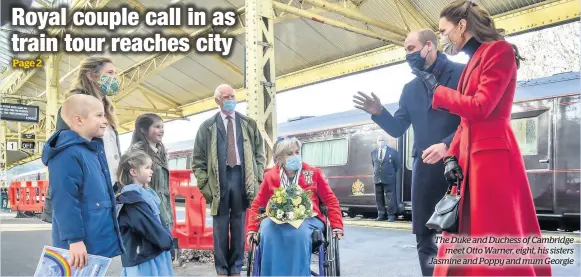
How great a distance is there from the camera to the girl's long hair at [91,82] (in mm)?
2563

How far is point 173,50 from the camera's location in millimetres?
3561

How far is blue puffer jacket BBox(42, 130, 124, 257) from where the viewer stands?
202cm

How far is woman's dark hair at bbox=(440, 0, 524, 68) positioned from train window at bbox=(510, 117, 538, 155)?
14.5 feet

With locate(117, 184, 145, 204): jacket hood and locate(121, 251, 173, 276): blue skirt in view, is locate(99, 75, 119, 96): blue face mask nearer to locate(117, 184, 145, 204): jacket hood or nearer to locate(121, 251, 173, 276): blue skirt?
locate(117, 184, 145, 204): jacket hood

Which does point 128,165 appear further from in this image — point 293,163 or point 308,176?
point 308,176

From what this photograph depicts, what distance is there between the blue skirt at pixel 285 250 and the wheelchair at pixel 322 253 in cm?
4

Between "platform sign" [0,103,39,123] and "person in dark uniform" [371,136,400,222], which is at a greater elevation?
"platform sign" [0,103,39,123]

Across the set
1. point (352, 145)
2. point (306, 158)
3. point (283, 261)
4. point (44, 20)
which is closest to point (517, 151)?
point (283, 261)

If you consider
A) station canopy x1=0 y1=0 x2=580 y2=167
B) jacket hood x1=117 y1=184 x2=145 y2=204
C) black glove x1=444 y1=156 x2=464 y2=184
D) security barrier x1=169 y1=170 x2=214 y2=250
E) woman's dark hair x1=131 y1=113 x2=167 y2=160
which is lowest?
security barrier x1=169 y1=170 x2=214 y2=250

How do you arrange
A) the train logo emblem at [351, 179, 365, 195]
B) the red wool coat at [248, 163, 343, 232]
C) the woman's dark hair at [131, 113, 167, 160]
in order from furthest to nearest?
the train logo emblem at [351, 179, 365, 195] → the woman's dark hair at [131, 113, 167, 160] → the red wool coat at [248, 163, 343, 232]

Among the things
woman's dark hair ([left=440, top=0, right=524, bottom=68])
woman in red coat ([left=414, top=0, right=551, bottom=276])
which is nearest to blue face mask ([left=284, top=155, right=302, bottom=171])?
woman in red coat ([left=414, top=0, right=551, bottom=276])

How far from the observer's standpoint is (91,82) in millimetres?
2609

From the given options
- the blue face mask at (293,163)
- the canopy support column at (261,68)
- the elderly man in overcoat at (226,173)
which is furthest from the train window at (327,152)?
the blue face mask at (293,163)

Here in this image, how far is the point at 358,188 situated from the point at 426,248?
19.7 feet
